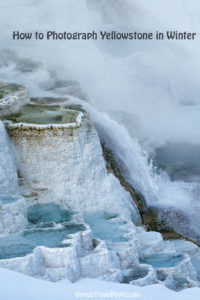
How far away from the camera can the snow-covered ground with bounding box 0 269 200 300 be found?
34.4 feet

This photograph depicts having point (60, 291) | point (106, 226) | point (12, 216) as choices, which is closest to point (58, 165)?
point (106, 226)

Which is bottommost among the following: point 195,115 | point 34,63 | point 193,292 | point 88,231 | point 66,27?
point 193,292

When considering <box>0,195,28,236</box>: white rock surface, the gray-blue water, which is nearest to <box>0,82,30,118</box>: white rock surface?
<box>0,195,28,236</box>: white rock surface

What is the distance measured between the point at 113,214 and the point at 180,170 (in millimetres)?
11760

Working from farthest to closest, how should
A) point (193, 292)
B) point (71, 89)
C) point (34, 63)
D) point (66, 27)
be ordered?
point (66, 27), point (34, 63), point (71, 89), point (193, 292)

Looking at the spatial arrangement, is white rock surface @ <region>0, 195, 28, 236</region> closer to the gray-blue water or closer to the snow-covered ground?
the gray-blue water

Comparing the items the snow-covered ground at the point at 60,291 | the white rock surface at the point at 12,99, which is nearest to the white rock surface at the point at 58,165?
the white rock surface at the point at 12,99

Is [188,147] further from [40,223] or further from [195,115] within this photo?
[40,223]

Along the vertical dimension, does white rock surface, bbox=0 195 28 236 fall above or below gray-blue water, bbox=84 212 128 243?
above

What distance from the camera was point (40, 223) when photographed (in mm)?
17781

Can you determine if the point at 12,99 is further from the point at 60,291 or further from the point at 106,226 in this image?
the point at 60,291

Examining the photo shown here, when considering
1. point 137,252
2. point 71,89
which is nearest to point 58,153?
point 137,252

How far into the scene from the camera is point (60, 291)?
36.7 ft

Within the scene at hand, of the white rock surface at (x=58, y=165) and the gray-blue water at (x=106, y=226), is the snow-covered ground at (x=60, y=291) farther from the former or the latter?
the white rock surface at (x=58, y=165)
